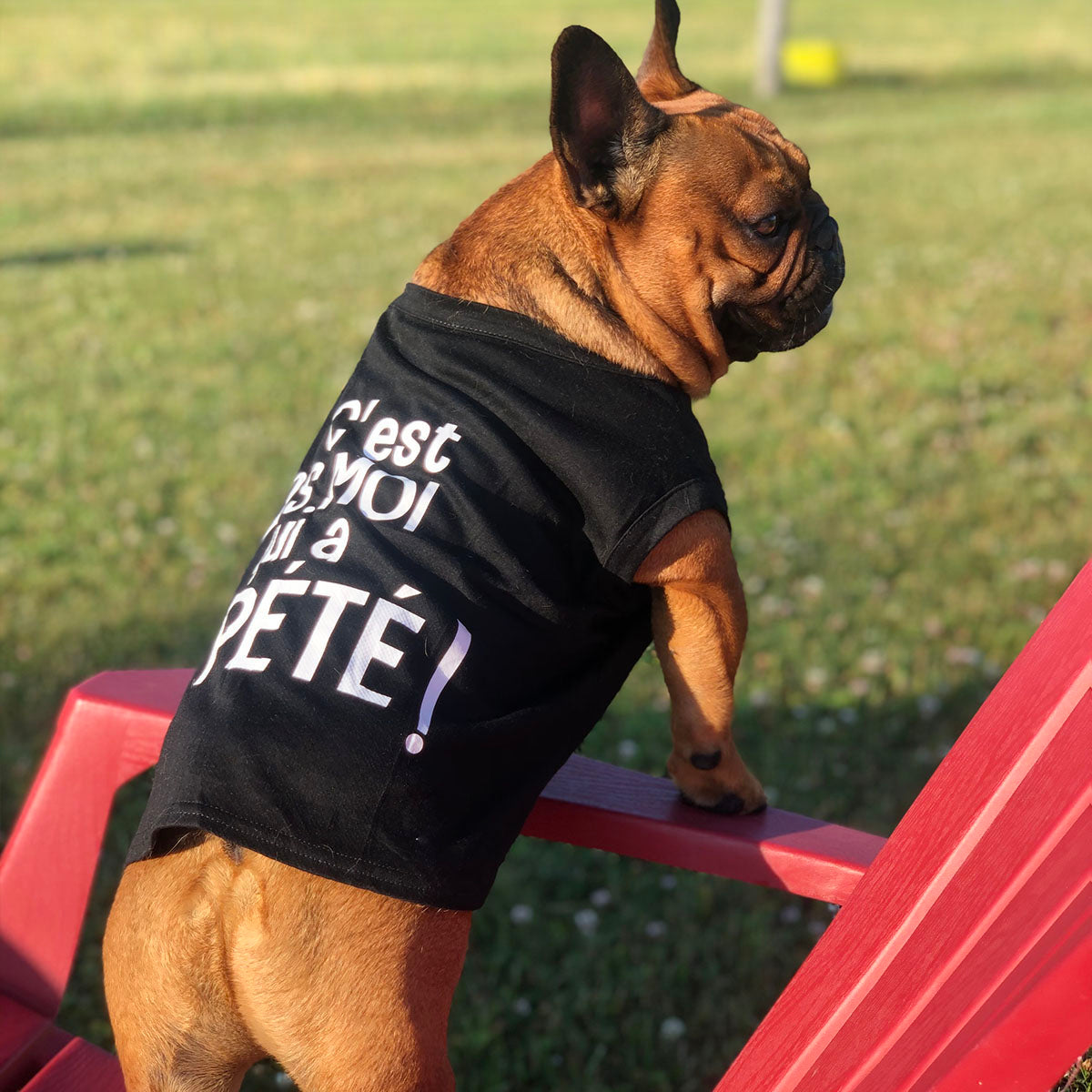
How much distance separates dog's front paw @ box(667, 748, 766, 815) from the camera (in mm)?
2383

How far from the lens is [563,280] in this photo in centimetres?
224

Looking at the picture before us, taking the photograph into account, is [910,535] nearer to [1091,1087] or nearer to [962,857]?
[1091,1087]

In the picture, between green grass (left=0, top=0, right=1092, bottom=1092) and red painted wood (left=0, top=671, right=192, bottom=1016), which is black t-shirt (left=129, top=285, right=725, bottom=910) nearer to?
red painted wood (left=0, top=671, right=192, bottom=1016)

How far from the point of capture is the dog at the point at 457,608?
1.89 metres

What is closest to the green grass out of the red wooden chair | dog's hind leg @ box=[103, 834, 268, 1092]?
dog's hind leg @ box=[103, 834, 268, 1092]

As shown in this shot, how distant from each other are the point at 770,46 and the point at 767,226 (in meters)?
18.0

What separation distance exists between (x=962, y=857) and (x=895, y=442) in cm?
474

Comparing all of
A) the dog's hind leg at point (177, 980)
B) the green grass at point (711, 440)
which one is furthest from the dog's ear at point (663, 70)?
the green grass at point (711, 440)

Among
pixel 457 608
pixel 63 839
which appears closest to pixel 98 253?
pixel 63 839

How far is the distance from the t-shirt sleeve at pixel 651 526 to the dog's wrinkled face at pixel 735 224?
431 mm

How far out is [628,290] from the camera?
2268 millimetres

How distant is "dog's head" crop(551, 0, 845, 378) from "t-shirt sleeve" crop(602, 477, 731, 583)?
0.40 meters

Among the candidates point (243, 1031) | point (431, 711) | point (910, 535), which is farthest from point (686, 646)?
point (910, 535)

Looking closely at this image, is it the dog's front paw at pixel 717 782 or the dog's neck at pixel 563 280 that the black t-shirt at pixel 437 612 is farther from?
the dog's front paw at pixel 717 782
